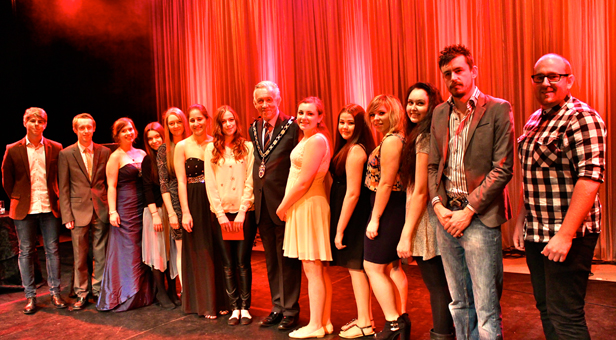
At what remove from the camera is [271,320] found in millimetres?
3350

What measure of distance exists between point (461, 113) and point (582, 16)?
3167mm

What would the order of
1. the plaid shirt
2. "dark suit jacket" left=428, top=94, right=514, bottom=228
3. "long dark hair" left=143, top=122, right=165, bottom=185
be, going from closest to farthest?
the plaid shirt, "dark suit jacket" left=428, top=94, right=514, bottom=228, "long dark hair" left=143, top=122, right=165, bottom=185

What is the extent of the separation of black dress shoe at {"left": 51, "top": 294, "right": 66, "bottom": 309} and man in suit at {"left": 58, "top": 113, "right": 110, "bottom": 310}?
12cm

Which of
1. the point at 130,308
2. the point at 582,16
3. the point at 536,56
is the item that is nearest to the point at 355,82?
the point at 536,56

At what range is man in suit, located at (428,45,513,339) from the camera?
80.4 inches

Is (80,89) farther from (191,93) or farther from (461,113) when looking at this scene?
(461,113)

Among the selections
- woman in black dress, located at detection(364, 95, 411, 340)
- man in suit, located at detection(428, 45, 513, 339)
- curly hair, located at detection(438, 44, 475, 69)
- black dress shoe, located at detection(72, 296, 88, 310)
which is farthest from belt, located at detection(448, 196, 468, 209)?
black dress shoe, located at detection(72, 296, 88, 310)

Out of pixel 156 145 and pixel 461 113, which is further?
pixel 156 145

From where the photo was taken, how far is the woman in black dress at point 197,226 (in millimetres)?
3586

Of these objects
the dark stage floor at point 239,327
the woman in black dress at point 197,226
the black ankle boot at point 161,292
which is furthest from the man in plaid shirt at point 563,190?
the black ankle boot at point 161,292

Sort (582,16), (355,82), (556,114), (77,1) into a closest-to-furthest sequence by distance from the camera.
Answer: (556,114)
(582,16)
(355,82)
(77,1)

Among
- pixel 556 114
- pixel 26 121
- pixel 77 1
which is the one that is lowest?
pixel 556 114

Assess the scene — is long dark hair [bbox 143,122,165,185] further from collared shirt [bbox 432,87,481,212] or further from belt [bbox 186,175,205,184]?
collared shirt [bbox 432,87,481,212]

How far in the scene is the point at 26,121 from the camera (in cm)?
411
